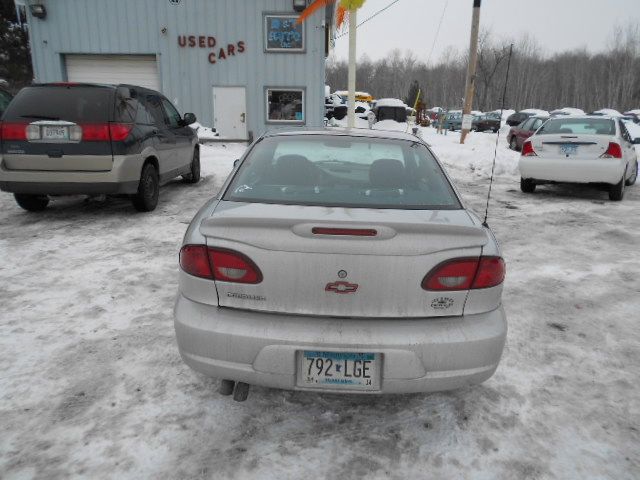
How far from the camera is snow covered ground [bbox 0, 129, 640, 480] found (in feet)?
7.41

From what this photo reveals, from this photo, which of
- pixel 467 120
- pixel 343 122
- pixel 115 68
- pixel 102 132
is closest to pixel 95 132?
pixel 102 132

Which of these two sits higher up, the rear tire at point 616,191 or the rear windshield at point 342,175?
the rear windshield at point 342,175

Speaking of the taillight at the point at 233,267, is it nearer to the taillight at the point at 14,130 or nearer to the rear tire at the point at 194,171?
the taillight at the point at 14,130

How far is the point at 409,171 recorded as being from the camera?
3020 millimetres

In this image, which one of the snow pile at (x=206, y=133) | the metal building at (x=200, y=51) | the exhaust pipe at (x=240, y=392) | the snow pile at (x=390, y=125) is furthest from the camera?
the snow pile at (x=390, y=125)

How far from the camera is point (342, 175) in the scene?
3.29m

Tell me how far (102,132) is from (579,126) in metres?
8.69

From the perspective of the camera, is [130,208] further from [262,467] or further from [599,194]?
[599,194]

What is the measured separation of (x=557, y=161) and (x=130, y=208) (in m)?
7.60

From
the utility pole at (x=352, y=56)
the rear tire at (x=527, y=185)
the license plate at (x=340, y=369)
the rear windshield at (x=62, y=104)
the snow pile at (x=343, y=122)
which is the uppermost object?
the utility pole at (x=352, y=56)

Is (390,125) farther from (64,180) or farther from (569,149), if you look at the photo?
(64,180)

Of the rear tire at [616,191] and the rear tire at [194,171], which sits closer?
the rear tire at [616,191]

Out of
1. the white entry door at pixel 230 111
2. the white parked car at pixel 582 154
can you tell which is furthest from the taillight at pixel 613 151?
the white entry door at pixel 230 111

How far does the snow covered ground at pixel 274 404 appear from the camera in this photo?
2.26 metres
